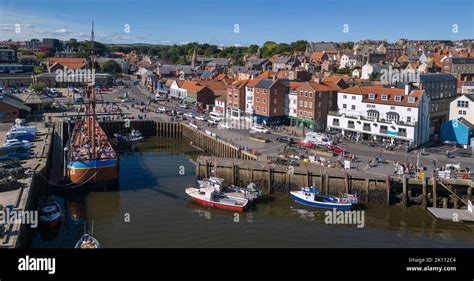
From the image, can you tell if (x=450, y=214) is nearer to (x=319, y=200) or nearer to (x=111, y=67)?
(x=319, y=200)

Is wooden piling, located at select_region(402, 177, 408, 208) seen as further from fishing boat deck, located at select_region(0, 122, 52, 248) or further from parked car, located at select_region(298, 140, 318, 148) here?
fishing boat deck, located at select_region(0, 122, 52, 248)

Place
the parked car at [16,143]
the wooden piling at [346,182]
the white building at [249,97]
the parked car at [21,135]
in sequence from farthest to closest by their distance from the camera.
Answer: the white building at [249,97] < the parked car at [21,135] < the parked car at [16,143] < the wooden piling at [346,182]

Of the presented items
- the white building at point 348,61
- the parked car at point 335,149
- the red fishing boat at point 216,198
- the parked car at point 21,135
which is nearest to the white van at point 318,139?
the parked car at point 335,149

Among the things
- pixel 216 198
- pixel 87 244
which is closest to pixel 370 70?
pixel 216 198

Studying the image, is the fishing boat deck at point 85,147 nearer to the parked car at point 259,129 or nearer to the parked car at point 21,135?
the parked car at point 21,135

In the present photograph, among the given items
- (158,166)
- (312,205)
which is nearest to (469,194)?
(312,205)
